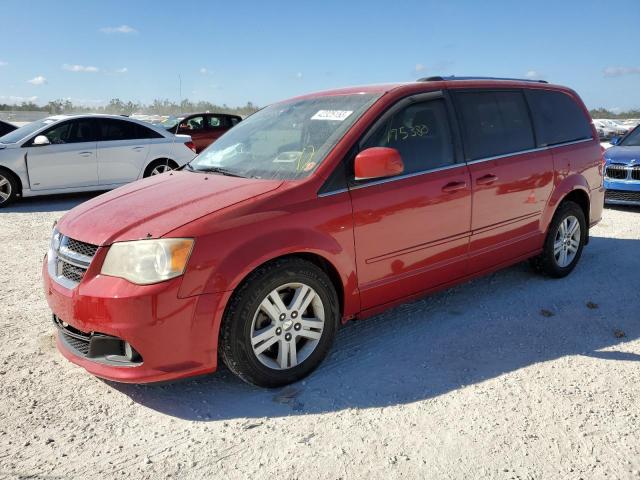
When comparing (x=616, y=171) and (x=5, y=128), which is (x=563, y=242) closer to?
(x=616, y=171)

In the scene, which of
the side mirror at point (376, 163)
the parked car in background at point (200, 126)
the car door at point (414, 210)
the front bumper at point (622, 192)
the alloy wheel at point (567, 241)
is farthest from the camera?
the parked car in background at point (200, 126)

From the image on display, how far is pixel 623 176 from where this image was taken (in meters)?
8.40

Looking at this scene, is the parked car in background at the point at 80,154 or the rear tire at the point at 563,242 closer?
the rear tire at the point at 563,242

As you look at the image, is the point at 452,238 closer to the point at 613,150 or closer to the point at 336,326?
the point at 336,326

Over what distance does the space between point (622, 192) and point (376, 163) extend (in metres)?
6.63

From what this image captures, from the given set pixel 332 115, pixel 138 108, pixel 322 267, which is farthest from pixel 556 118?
pixel 138 108

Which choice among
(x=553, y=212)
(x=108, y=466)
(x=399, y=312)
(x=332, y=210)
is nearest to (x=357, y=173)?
(x=332, y=210)

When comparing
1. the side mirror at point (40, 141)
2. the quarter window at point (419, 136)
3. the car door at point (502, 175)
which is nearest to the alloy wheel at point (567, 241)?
the car door at point (502, 175)

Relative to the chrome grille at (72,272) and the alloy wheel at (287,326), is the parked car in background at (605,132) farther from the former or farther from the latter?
the chrome grille at (72,272)

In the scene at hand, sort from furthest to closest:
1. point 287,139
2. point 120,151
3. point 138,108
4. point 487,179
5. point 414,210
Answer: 1. point 138,108
2. point 120,151
3. point 487,179
4. point 287,139
5. point 414,210

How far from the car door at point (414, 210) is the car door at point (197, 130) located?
41.0 feet

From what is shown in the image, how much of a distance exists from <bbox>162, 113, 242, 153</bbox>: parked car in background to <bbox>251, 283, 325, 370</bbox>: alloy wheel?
12941mm

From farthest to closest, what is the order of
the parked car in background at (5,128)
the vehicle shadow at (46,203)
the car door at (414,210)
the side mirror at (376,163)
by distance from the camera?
the parked car in background at (5,128) < the vehicle shadow at (46,203) < the car door at (414,210) < the side mirror at (376,163)

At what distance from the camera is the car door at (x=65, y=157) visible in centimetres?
906
